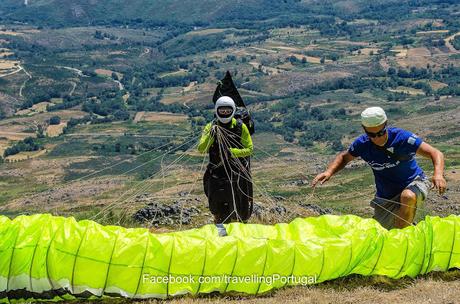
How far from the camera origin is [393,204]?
6969 millimetres

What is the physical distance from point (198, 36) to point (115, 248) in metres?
191

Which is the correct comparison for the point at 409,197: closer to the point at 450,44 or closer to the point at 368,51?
the point at 450,44

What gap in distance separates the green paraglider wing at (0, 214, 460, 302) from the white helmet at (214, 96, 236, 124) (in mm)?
1747

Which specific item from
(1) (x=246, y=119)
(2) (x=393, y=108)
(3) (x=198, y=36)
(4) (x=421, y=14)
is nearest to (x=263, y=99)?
(2) (x=393, y=108)

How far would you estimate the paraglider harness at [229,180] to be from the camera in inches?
318

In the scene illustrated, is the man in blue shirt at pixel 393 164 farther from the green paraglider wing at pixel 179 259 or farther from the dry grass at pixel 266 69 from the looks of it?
the dry grass at pixel 266 69

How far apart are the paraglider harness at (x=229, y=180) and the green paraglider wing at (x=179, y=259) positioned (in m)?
1.66

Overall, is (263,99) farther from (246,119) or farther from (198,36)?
(246,119)

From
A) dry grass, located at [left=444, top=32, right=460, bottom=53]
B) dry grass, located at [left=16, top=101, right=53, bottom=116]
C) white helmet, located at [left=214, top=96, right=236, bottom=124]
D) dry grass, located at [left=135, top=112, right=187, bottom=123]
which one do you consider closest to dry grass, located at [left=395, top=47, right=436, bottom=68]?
dry grass, located at [left=444, top=32, right=460, bottom=53]

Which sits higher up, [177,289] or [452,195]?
[177,289]

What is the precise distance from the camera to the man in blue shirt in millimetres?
6590

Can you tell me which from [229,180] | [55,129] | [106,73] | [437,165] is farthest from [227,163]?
[106,73]

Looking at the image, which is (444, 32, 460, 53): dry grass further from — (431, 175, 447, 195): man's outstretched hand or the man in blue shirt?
(431, 175, 447, 195): man's outstretched hand

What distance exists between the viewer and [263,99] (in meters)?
118
